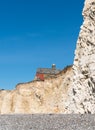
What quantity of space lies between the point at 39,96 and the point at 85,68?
71.8ft

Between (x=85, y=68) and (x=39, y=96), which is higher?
(x=39, y=96)

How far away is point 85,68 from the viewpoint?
1856 centimetres

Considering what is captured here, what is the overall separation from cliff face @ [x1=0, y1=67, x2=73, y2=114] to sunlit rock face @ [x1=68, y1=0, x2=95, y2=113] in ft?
36.9

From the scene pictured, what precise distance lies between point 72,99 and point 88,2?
429cm

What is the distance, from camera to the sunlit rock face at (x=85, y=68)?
1766 centimetres

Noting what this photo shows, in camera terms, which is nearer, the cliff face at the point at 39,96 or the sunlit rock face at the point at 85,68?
the sunlit rock face at the point at 85,68

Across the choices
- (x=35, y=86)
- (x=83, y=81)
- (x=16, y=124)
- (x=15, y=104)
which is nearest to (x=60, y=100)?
(x=35, y=86)

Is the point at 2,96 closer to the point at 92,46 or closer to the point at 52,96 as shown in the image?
the point at 52,96

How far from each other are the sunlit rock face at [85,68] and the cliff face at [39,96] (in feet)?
36.9

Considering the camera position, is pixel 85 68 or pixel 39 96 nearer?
pixel 85 68

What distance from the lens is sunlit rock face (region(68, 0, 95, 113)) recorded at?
1766 centimetres

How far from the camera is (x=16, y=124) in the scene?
1363 cm

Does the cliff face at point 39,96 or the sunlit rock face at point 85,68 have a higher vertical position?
the cliff face at point 39,96

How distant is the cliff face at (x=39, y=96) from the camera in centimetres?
3338
